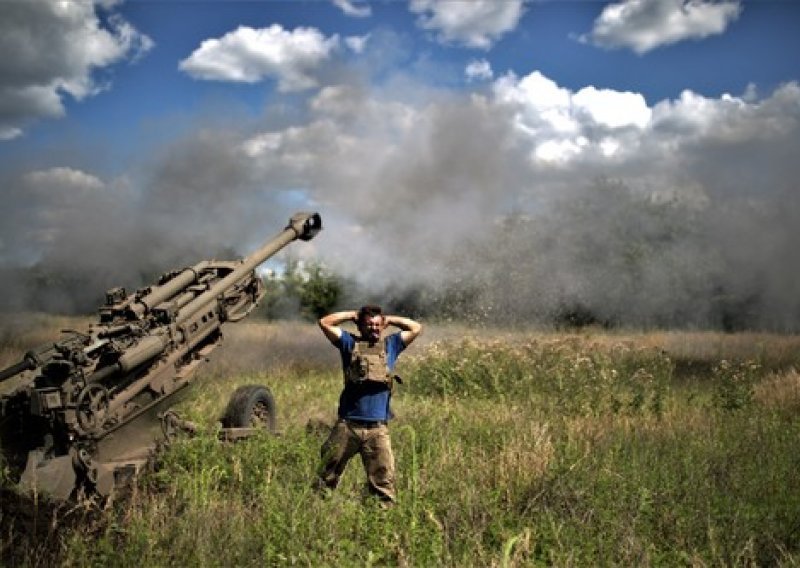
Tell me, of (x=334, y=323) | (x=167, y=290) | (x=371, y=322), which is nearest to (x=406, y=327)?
(x=371, y=322)

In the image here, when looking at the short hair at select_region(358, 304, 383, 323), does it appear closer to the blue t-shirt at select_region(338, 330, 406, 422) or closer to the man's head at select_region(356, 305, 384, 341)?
the man's head at select_region(356, 305, 384, 341)

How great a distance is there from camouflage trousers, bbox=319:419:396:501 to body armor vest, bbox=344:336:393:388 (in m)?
0.37

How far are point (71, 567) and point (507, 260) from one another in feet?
44.1

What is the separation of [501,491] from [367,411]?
4.35 ft

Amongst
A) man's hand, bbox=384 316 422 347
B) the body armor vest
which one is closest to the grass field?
the body armor vest

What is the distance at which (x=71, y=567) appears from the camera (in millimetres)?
4551

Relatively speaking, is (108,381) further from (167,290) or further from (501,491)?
(501,491)

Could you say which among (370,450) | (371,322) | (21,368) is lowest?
(370,450)

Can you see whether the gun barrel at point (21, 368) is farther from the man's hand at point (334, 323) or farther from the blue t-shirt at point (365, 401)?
the blue t-shirt at point (365, 401)

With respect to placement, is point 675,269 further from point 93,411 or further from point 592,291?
point 93,411

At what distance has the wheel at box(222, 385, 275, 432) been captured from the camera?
8.50 m

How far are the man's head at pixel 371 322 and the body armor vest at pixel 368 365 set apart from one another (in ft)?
0.22

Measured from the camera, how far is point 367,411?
5.77m

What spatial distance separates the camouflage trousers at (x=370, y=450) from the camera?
226 inches
